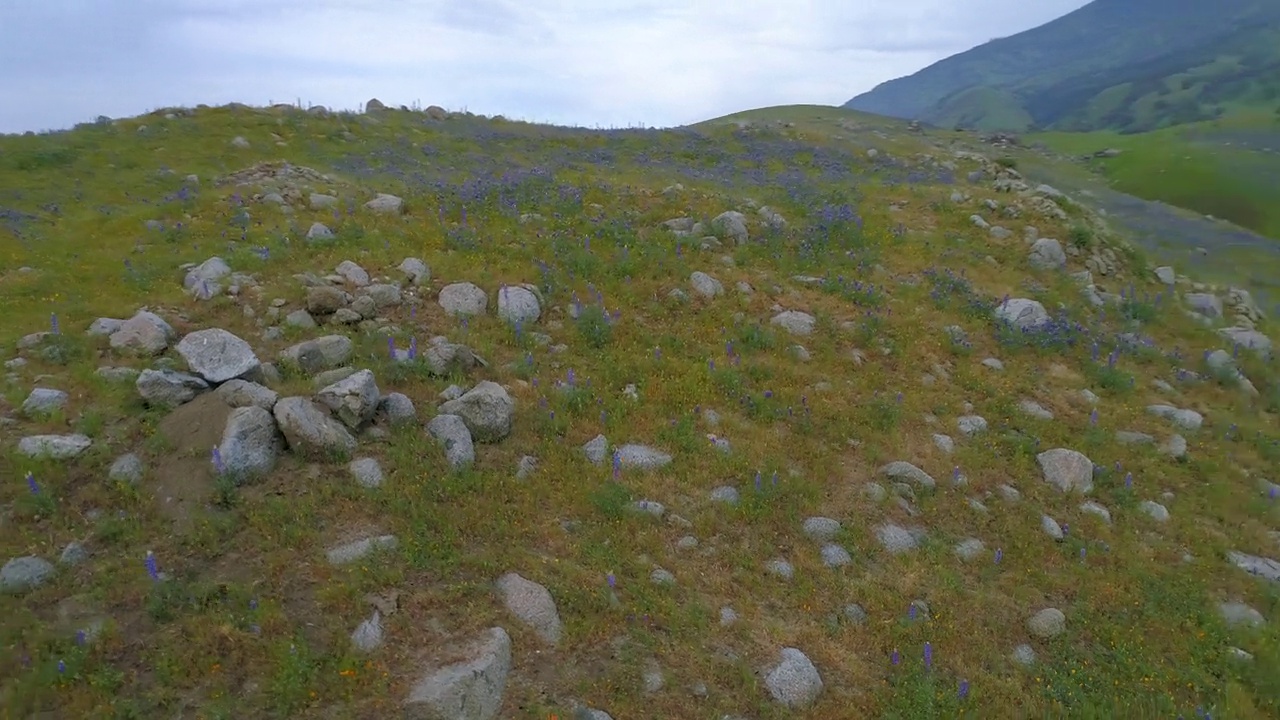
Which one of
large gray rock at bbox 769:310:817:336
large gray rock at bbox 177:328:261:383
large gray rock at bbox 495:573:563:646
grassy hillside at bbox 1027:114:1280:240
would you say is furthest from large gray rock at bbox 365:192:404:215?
grassy hillside at bbox 1027:114:1280:240

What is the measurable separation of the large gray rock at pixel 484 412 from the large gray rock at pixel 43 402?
4.21 m

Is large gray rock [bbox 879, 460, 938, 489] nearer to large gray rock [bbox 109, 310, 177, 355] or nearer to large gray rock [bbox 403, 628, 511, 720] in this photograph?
large gray rock [bbox 403, 628, 511, 720]

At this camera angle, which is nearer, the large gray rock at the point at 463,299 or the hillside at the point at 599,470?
the hillside at the point at 599,470

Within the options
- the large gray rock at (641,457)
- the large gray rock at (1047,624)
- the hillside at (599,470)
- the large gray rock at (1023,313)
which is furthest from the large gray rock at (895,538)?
the large gray rock at (1023,313)

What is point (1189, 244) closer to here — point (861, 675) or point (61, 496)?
point (861, 675)

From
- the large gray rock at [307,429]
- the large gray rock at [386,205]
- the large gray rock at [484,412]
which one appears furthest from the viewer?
the large gray rock at [386,205]

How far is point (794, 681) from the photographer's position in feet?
20.0

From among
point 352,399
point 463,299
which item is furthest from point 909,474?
point 463,299

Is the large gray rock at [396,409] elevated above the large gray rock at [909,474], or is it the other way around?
the large gray rock at [396,409]

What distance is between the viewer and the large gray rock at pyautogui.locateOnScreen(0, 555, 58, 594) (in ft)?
19.2

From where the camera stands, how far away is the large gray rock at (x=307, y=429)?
7.42 meters

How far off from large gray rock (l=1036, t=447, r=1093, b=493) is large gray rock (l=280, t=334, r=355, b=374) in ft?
31.6

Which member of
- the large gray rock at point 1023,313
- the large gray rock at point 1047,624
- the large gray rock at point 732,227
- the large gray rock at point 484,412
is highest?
the large gray rock at point 732,227

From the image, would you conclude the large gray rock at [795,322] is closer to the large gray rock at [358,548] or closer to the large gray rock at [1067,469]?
the large gray rock at [1067,469]
